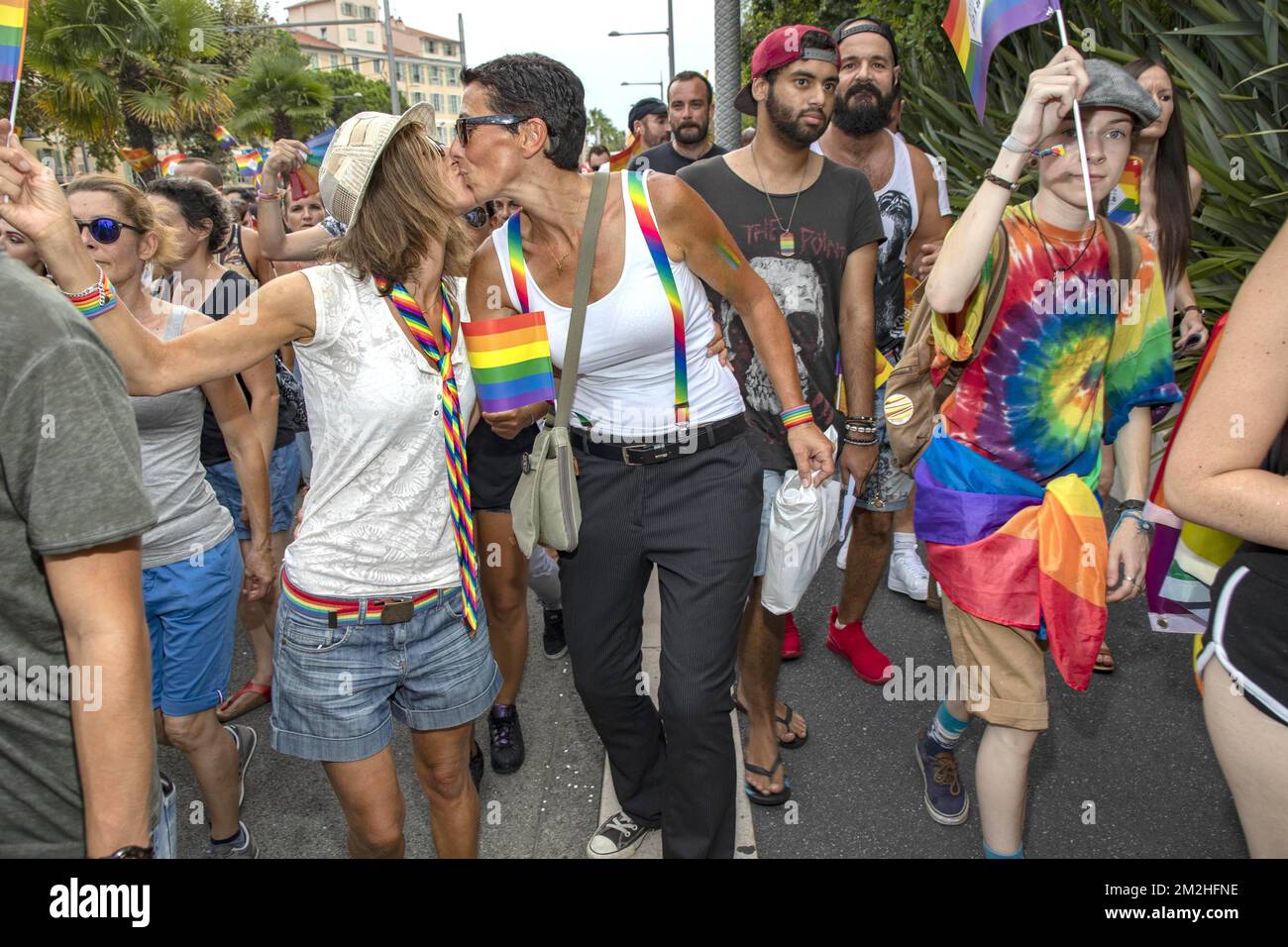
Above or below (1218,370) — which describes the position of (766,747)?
below

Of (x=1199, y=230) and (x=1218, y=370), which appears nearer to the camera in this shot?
(x=1218, y=370)

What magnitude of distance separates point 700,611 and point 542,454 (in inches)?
24.3

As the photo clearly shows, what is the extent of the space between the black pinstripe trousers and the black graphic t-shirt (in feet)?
1.92

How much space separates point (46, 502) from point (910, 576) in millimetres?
4250

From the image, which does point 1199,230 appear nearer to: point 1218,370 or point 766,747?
point 766,747

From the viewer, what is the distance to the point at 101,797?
140 centimetres

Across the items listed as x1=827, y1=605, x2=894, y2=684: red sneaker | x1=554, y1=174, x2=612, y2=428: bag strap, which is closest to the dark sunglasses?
x1=554, y1=174, x2=612, y2=428: bag strap

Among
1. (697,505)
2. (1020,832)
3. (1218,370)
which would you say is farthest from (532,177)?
A: (1020,832)

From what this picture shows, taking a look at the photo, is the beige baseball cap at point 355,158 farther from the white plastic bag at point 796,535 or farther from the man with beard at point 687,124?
the man with beard at point 687,124

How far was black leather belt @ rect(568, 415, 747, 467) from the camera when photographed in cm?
280

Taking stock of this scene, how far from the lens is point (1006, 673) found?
2727mm

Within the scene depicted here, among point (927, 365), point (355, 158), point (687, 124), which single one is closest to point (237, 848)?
point (355, 158)

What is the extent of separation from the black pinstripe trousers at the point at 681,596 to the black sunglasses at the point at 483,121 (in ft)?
3.08

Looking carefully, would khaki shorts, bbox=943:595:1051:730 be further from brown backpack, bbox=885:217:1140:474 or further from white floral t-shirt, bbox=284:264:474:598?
white floral t-shirt, bbox=284:264:474:598
